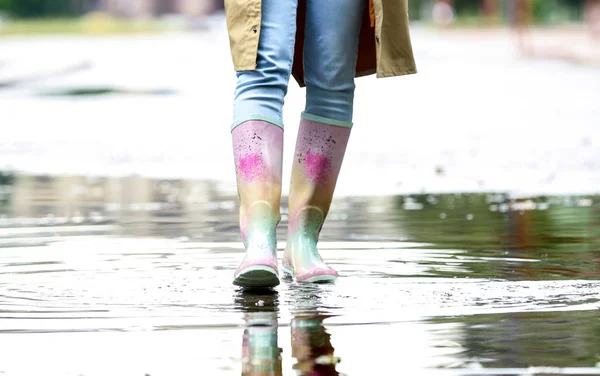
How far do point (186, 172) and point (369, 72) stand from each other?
249 inches

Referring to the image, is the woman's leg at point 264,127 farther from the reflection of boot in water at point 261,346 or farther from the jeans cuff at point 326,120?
the reflection of boot in water at point 261,346

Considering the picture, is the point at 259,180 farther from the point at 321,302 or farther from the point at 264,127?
the point at 321,302

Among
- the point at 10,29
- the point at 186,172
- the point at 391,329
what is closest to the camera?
the point at 391,329

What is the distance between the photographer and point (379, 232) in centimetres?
714

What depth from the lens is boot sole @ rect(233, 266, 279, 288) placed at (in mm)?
4945

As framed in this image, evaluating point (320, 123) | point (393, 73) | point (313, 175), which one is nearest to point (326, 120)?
point (320, 123)

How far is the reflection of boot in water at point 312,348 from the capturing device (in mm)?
3699

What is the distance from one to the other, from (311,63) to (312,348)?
166cm

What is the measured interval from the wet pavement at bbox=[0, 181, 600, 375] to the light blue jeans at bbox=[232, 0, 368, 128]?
560 millimetres

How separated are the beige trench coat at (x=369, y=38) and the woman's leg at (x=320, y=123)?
9 cm

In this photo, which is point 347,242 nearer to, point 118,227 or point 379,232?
point 379,232

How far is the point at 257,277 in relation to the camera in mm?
4965

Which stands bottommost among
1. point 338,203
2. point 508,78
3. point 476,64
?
point 338,203

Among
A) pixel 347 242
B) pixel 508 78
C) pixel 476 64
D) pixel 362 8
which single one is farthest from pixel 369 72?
pixel 476 64
